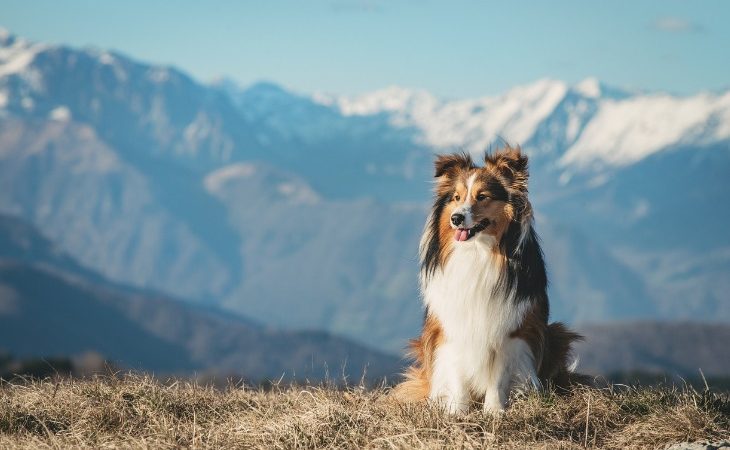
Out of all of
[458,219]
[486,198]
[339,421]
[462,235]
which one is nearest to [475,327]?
[462,235]

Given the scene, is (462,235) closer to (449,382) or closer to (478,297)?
(478,297)

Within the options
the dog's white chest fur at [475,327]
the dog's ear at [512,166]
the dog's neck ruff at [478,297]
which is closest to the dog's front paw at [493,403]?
the dog's white chest fur at [475,327]

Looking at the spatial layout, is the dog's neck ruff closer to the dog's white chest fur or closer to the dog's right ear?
the dog's white chest fur

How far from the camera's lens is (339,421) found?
7996 mm

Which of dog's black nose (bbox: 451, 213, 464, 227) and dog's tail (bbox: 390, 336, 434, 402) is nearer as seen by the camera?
dog's black nose (bbox: 451, 213, 464, 227)

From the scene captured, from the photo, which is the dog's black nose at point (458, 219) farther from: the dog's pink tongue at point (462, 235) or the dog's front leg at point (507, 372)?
the dog's front leg at point (507, 372)

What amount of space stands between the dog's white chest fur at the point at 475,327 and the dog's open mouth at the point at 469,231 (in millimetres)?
104

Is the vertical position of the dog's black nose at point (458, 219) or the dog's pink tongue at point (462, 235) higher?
the dog's black nose at point (458, 219)

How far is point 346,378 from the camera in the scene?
10219 millimetres

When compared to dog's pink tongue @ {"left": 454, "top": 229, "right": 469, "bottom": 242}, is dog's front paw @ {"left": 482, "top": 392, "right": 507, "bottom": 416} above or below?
below

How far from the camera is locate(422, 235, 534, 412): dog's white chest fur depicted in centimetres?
870

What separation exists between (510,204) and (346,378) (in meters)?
2.54

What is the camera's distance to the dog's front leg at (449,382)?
8977 mm

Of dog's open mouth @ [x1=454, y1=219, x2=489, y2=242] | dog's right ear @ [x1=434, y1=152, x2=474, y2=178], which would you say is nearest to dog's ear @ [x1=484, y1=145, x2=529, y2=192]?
dog's right ear @ [x1=434, y1=152, x2=474, y2=178]
